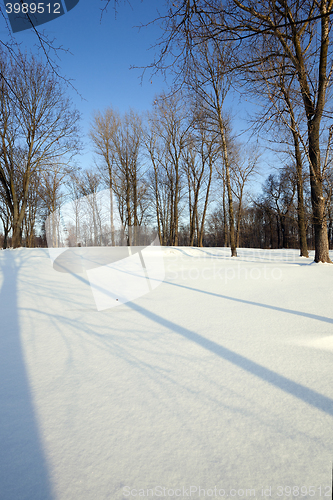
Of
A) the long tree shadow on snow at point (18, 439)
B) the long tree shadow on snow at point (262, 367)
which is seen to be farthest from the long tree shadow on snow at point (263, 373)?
the long tree shadow on snow at point (18, 439)

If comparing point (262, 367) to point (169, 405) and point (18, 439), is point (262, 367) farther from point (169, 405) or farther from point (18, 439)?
point (18, 439)

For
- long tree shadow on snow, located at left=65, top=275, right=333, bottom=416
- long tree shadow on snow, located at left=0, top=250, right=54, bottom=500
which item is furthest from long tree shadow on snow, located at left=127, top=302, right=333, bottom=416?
long tree shadow on snow, located at left=0, top=250, right=54, bottom=500

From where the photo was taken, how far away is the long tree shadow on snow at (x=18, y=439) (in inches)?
43.4

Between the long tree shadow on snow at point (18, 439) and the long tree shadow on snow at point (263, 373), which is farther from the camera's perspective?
the long tree shadow on snow at point (263, 373)

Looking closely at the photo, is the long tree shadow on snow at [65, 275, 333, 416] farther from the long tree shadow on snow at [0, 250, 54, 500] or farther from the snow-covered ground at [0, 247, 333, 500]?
the long tree shadow on snow at [0, 250, 54, 500]

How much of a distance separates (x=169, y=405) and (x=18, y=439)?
0.90 m

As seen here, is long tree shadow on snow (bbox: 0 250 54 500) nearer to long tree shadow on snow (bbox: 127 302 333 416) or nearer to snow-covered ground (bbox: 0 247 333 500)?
snow-covered ground (bbox: 0 247 333 500)

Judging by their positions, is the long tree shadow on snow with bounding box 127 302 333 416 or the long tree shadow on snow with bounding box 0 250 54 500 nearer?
the long tree shadow on snow with bounding box 0 250 54 500

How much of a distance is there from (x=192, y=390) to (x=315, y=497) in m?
0.87

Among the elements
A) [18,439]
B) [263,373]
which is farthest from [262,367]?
[18,439]

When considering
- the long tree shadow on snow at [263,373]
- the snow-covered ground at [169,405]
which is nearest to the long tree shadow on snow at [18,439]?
the snow-covered ground at [169,405]

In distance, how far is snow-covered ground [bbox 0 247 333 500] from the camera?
1.12 m

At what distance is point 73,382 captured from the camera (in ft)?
6.30

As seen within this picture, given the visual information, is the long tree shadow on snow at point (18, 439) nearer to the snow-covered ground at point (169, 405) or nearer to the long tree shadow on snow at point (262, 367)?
the snow-covered ground at point (169, 405)
